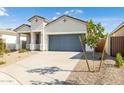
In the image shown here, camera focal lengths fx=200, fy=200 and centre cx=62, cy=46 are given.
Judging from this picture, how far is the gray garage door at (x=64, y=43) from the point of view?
81.6 feet

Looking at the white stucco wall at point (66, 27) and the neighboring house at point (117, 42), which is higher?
the white stucco wall at point (66, 27)

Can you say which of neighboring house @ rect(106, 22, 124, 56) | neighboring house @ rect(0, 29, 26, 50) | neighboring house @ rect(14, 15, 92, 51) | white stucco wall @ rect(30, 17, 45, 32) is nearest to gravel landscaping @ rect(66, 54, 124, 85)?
Answer: neighboring house @ rect(106, 22, 124, 56)

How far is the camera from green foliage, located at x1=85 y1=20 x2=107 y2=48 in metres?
11.6

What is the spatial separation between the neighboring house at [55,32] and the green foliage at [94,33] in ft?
39.4

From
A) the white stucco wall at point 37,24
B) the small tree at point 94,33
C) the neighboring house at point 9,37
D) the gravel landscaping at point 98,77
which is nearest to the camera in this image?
the gravel landscaping at point 98,77

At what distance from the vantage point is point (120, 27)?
19172 mm

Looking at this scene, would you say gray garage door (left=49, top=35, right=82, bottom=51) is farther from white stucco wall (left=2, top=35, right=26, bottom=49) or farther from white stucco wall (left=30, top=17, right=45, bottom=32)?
white stucco wall (left=2, top=35, right=26, bottom=49)

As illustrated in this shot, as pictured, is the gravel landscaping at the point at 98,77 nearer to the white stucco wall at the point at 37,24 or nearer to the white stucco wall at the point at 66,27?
the white stucco wall at the point at 66,27

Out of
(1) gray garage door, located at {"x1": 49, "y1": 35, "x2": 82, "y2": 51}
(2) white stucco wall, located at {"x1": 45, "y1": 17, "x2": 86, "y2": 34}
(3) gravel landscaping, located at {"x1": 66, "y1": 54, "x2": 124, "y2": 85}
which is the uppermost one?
(2) white stucco wall, located at {"x1": 45, "y1": 17, "x2": 86, "y2": 34}

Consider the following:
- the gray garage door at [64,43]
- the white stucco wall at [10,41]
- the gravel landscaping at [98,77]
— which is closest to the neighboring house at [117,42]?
the gray garage door at [64,43]

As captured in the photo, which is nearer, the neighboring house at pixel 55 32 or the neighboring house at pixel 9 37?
the neighboring house at pixel 55 32

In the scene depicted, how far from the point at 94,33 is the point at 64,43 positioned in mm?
13870
